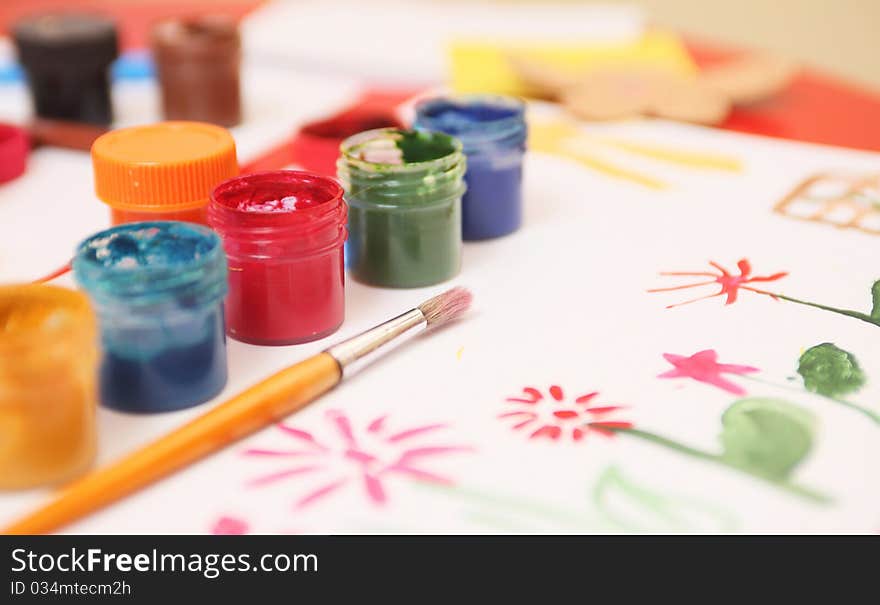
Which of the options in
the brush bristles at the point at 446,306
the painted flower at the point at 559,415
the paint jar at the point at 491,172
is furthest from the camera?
the paint jar at the point at 491,172

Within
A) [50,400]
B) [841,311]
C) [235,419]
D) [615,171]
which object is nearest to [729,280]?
[841,311]

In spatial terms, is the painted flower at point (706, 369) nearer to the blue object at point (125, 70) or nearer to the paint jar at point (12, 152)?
the paint jar at point (12, 152)

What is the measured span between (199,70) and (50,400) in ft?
2.35

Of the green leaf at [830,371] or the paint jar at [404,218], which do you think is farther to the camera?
the paint jar at [404,218]

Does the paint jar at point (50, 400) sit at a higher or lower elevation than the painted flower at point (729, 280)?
higher

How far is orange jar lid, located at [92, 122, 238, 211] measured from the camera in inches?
32.4

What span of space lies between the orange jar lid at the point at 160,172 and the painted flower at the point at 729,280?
1.20 ft

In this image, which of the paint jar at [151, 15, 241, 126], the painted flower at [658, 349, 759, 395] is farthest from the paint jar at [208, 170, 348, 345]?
the paint jar at [151, 15, 241, 126]

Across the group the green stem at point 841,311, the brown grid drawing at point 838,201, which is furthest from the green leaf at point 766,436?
the brown grid drawing at point 838,201

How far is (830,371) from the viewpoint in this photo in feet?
2.48

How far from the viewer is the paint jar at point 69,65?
123cm

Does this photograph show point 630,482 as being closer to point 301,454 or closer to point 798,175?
point 301,454

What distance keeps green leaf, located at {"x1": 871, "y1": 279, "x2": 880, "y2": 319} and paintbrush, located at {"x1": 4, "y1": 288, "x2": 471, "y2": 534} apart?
33 centimetres
